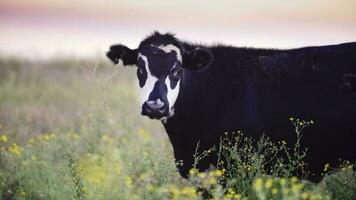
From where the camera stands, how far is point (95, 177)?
572cm

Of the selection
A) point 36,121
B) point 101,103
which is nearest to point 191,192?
point 101,103

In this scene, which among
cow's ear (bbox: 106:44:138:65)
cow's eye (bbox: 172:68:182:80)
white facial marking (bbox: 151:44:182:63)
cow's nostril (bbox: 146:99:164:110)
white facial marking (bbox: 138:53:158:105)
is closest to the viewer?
cow's nostril (bbox: 146:99:164:110)

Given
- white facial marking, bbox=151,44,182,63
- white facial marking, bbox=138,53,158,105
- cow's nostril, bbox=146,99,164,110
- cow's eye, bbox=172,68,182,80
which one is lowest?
cow's nostril, bbox=146,99,164,110

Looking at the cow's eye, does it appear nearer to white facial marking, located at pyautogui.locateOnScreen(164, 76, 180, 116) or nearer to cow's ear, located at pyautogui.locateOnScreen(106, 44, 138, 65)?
white facial marking, located at pyautogui.locateOnScreen(164, 76, 180, 116)

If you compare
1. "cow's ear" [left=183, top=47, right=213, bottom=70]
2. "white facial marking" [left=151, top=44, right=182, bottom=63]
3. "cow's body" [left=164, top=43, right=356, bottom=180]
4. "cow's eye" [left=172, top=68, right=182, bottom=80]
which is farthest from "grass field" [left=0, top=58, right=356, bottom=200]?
"white facial marking" [left=151, top=44, right=182, bottom=63]

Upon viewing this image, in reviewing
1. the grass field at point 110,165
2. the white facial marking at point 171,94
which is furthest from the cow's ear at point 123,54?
the white facial marking at point 171,94

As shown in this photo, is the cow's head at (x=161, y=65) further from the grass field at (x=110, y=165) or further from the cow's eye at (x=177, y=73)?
the grass field at (x=110, y=165)

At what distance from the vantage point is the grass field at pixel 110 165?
5762 millimetres

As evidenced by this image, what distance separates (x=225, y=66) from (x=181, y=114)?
2.70ft

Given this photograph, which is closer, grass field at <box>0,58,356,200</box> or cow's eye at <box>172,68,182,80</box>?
grass field at <box>0,58,356,200</box>

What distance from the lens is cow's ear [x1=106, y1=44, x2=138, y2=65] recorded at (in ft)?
24.9

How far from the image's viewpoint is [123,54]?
763cm

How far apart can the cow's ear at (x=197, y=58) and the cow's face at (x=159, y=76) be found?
0.10m

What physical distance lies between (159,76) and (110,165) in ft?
5.96
